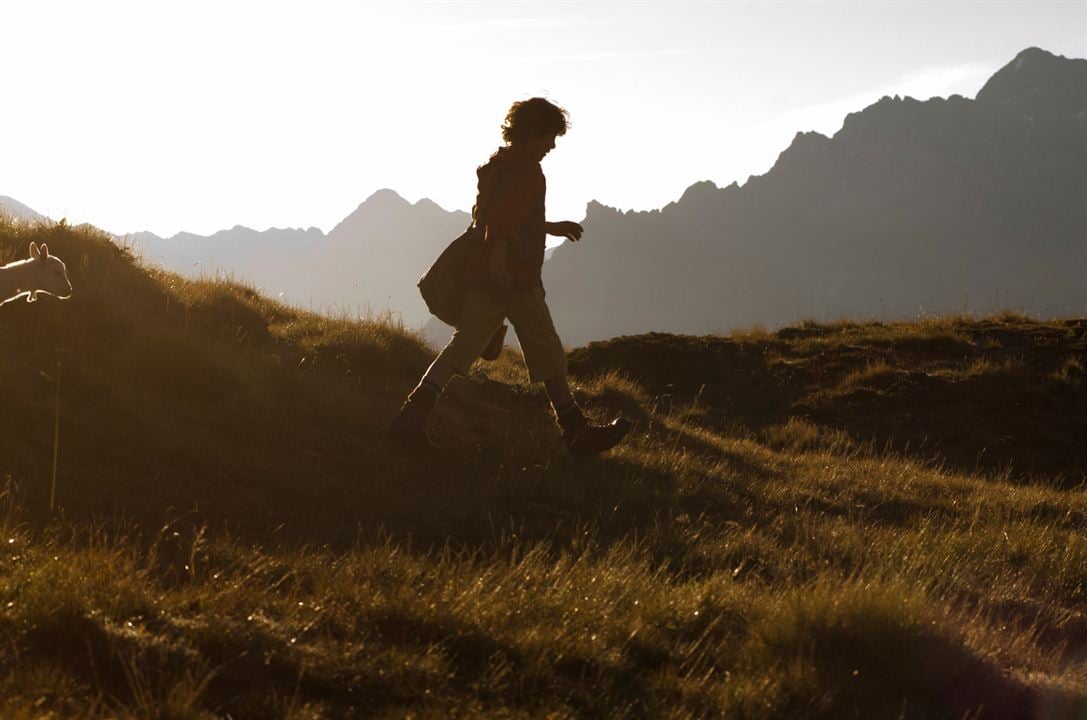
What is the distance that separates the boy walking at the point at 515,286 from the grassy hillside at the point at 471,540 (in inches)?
10.8

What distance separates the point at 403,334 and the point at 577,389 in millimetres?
1847

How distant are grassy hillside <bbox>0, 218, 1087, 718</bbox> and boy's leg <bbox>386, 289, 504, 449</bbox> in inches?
8.4

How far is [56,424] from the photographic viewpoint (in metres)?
5.87

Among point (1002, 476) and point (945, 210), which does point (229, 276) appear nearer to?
point (1002, 476)

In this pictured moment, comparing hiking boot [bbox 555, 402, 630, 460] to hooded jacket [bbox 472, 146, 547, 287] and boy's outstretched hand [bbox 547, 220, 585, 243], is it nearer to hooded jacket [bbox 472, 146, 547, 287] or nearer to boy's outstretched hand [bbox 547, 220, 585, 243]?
hooded jacket [bbox 472, 146, 547, 287]

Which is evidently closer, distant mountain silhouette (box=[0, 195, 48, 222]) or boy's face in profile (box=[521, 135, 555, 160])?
boy's face in profile (box=[521, 135, 555, 160])

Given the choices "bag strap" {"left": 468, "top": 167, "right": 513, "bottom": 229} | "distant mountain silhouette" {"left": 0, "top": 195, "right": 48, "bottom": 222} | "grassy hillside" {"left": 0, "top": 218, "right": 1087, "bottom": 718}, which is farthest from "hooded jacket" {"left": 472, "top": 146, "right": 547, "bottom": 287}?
"distant mountain silhouette" {"left": 0, "top": 195, "right": 48, "bottom": 222}

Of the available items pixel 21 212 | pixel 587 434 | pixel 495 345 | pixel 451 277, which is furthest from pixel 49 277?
pixel 587 434

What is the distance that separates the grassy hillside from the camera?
3.45m

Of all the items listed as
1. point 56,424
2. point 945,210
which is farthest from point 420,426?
point 945,210

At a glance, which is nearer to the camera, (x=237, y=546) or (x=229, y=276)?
(x=237, y=546)

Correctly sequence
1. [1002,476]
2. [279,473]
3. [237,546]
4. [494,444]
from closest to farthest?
[237,546]
[279,473]
[494,444]
[1002,476]

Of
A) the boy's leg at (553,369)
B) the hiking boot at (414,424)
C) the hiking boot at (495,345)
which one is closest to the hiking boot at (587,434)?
the boy's leg at (553,369)

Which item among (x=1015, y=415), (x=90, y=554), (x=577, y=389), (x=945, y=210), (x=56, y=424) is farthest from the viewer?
(x=945, y=210)
